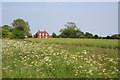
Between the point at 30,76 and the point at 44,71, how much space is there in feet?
2.36

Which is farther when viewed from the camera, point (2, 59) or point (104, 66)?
point (2, 59)

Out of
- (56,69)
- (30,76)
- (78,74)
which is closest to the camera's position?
(30,76)

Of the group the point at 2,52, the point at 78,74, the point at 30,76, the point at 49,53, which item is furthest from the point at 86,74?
the point at 2,52

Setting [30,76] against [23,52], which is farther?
[23,52]

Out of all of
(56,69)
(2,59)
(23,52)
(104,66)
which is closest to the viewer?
(56,69)

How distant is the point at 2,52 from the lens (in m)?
8.36

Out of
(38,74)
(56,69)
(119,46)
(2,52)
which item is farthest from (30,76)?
(119,46)

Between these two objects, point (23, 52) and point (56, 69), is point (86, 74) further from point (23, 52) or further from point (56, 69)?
point (23, 52)

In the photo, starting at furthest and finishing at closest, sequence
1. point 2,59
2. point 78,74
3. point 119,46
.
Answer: point 119,46
point 2,59
point 78,74

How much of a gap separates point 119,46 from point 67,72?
24.3ft

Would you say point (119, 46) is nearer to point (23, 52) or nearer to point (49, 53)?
A: point (49, 53)

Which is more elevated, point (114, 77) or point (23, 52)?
point (23, 52)

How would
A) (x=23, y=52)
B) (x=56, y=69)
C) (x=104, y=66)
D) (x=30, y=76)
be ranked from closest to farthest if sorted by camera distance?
(x=30, y=76) < (x=56, y=69) < (x=104, y=66) < (x=23, y=52)

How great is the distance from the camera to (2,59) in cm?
733
